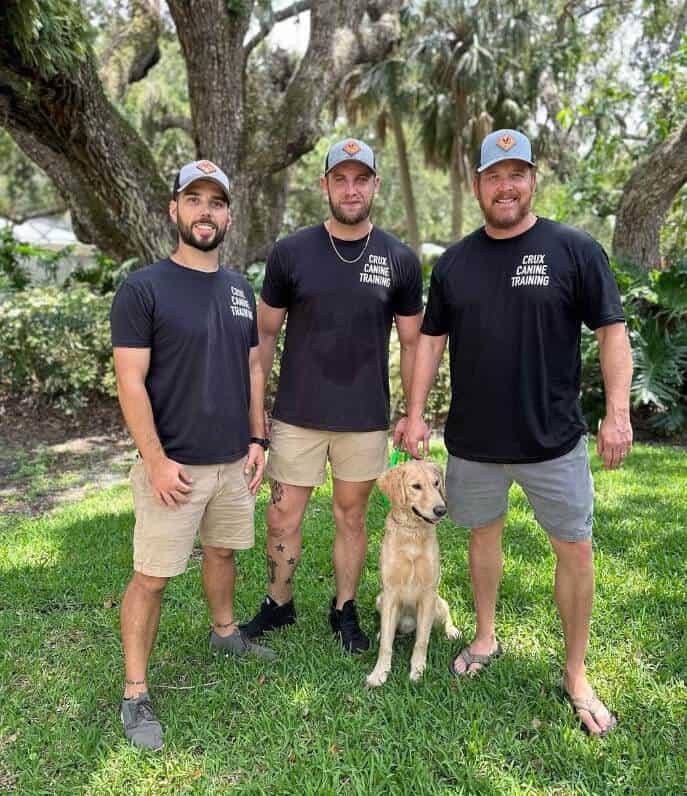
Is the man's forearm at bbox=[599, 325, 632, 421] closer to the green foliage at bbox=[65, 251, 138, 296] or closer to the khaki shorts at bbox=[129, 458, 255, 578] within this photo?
the khaki shorts at bbox=[129, 458, 255, 578]

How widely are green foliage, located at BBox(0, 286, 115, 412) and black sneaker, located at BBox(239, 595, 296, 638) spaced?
6141mm

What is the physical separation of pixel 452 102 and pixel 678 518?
62.4 feet

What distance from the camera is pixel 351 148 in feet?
11.5

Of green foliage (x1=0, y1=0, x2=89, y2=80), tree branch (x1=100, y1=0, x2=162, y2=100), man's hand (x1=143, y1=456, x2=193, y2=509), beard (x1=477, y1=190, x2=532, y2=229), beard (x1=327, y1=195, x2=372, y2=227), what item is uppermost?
tree branch (x1=100, y1=0, x2=162, y2=100)

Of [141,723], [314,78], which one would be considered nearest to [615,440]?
[141,723]

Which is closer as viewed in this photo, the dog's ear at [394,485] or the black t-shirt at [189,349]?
the black t-shirt at [189,349]

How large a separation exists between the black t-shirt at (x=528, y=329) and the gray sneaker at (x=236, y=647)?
1.60 m

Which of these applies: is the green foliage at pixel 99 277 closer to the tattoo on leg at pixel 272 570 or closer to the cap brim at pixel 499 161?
the tattoo on leg at pixel 272 570

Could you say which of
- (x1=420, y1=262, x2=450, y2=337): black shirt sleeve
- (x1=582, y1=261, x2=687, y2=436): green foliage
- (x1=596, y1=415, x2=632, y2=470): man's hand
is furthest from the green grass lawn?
(x1=582, y1=261, x2=687, y2=436): green foliage

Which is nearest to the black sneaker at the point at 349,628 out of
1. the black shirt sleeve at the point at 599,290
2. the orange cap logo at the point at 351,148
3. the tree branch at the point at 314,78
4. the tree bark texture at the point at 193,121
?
the black shirt sleeve at the point at 599,290

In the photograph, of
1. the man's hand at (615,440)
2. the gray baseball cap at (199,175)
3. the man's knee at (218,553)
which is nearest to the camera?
the man's hand at (615,440)

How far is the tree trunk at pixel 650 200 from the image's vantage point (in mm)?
9250

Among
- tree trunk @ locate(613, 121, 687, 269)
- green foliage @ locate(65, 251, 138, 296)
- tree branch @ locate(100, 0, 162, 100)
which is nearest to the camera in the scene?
tree trunk @ locate(613, 121, 687, 269)

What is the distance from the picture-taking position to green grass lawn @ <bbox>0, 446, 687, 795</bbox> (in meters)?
2.79
